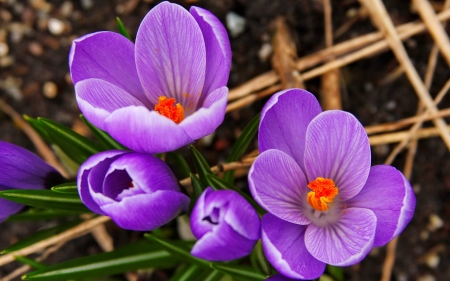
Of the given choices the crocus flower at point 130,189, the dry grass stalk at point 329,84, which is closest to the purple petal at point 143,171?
the crocus flower at point 130,189

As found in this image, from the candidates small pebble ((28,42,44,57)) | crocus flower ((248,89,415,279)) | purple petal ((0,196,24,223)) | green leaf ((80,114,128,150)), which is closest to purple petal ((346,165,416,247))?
crocus flower ((248,89,415,279))

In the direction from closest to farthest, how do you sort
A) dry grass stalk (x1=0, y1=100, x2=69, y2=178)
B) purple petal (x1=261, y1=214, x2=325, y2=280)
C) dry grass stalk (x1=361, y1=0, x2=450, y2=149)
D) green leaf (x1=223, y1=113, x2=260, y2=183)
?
purple petal (x1=261, y1=214, x2=325, y2=280) < green leaf (x1=223, y1=113, x2=260, y2=183) < dry grass stalk (x1=361, y1=0, x2=450, y2=149) < dry grass stalk (x1=0, y1=100, x2=69, y2=178)

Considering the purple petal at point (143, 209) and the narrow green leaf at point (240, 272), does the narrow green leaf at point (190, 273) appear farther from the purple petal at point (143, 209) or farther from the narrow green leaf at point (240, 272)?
the purple petal at point (143, 209)

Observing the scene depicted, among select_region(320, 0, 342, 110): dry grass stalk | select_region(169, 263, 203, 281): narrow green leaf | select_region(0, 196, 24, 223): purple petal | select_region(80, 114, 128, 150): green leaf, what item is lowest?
select_region(169, 263, 203, 281): narrow green leaf

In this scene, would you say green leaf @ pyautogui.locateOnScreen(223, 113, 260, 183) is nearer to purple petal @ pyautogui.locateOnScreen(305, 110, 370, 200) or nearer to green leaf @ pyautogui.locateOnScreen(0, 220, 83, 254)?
purple petal @ pyautogui.locateOnScreen(305, 110, 370, 200)

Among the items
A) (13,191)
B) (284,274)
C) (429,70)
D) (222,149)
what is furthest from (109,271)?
(429,70)

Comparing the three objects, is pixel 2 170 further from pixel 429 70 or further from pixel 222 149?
pixel 429 70
